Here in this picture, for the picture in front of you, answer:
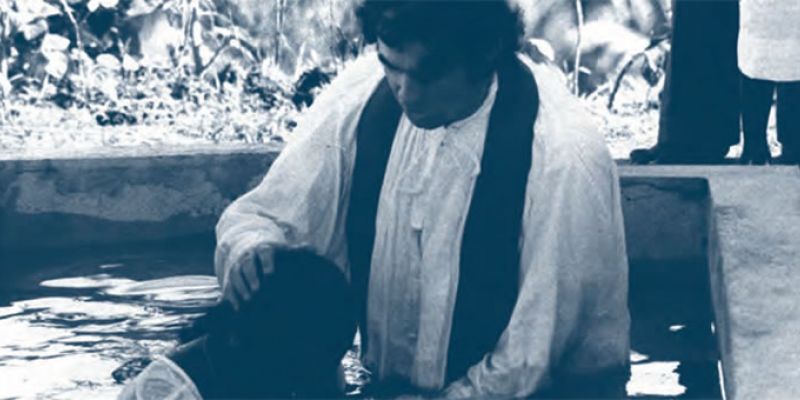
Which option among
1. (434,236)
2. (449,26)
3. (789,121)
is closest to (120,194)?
(789,121)

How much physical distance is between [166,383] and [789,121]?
12.5ft

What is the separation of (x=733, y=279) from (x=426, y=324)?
1.16 meters

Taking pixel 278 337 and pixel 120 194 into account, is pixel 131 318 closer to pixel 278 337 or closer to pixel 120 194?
pixel 120 194

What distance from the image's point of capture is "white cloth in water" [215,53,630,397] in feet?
14.0

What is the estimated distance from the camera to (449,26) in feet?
13.6

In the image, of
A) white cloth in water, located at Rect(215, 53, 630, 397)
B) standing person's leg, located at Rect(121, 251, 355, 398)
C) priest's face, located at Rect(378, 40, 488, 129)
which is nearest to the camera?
standing person's leg, located at Rect(121, 251, 355, 398)

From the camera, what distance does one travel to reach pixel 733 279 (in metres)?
5.21

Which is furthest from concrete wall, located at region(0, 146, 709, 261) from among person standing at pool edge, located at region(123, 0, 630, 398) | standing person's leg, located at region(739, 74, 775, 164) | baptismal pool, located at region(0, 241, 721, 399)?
person standing at pool edge, located at region(123, 0, 630, 398)

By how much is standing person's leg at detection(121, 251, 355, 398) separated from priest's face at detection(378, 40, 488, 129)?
16.2 inches

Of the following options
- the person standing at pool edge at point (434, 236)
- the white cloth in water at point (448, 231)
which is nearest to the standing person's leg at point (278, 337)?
the person standing at pool edge at point (434, 236)

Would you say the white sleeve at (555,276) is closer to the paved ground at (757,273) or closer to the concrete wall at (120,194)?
the paved ground at (757,273)

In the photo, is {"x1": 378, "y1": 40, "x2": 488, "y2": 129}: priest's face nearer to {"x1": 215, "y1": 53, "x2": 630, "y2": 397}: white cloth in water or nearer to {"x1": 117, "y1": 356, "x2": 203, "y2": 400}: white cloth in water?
{"x1": 215, "y1": 53, "x2": 630, "y2": 397}: white cloth in water

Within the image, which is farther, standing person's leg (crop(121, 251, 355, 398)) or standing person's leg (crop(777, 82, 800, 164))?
standing person's leg (crop(777, 82, 800, 164))

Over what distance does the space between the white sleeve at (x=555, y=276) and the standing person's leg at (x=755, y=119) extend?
3.08 meters
